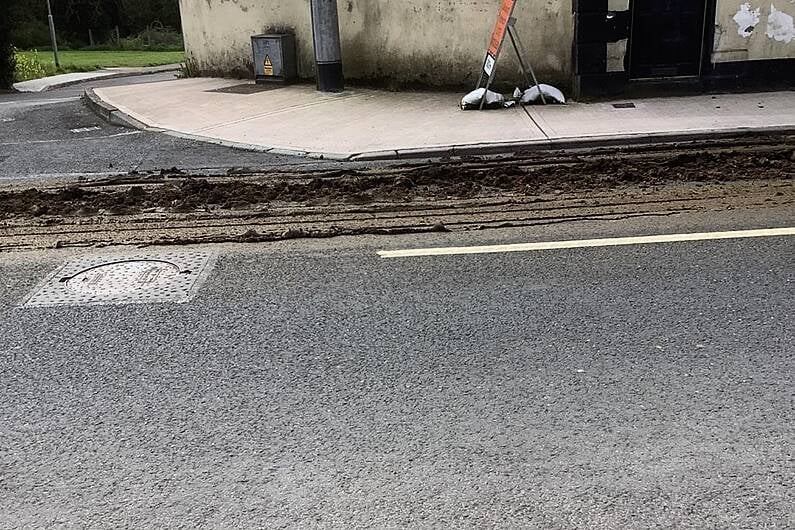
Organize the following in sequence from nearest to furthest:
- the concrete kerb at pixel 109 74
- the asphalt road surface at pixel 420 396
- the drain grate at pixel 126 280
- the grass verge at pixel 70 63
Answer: the asphalt road surface at pixel 420 396 < the drain grate at pixel 126 280 < the concrete kerb at pixel 109 74 < the grass verge at pixel 70 63

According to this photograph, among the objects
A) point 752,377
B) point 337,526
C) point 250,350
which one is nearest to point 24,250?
point 250,350

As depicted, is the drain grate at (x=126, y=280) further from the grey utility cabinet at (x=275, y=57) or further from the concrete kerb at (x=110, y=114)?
the grey utility cabinet at (x=275, y=57)

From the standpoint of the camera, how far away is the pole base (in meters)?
13.3

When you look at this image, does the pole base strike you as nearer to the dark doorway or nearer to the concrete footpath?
the concrete footpath

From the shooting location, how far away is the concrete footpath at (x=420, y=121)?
9273 mm

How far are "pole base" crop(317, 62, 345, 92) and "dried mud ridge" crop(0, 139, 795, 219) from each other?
5518 millimetres

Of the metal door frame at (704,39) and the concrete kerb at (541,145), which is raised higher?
the metal door frame at (704,39)

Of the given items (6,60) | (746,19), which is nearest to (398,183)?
(746,19)

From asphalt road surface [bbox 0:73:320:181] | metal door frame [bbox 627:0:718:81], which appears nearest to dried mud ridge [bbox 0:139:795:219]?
asphalt road surface [bbox 0:73:320:181]

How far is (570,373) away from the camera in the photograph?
388cm

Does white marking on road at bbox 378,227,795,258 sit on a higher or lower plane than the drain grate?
lower

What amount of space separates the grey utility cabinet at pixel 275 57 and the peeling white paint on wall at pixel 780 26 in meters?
8.01

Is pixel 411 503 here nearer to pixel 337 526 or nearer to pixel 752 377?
pixel 337 526

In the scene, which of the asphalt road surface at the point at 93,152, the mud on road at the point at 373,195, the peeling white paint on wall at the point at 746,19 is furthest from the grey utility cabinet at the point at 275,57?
the peeling white paint on wall at the point at 746,19
